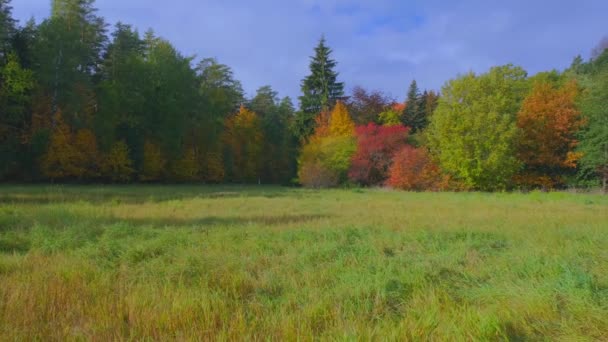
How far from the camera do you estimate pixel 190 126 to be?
43781mm

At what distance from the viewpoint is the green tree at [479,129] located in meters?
31.0

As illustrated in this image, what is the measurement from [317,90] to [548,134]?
1143 inches

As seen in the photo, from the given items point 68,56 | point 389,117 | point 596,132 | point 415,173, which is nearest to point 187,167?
point 68,56

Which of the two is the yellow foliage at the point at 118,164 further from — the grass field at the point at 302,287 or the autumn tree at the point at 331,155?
the grass field at the point at 302,287

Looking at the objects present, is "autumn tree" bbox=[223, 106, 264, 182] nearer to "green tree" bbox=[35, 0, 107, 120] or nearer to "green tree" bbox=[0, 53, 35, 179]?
"green tree" bbox=[35, 0, 107, 120]

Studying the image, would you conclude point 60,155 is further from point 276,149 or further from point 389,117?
point 389,117

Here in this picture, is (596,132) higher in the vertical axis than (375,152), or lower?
higher

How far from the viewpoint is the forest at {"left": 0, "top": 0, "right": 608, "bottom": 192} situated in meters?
30.9

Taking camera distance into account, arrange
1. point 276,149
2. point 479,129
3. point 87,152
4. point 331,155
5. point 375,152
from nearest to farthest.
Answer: point 479,129, point 87,152, point 375,152, point 331,155, point 276,149

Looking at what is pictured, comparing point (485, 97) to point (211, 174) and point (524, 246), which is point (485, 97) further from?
point (211, 174)

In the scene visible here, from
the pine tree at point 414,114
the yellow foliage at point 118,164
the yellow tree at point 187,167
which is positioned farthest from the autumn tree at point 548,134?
the yellow foliage at point 118,164

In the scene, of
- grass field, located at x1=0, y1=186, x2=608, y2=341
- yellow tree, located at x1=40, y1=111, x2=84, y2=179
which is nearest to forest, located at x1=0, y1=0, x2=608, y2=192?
yellow tree, located at x1=40, y1=111, x2=84, y2=179

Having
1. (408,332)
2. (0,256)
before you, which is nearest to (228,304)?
(408,332)

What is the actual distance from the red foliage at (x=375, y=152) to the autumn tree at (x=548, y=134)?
11418 millimetres
